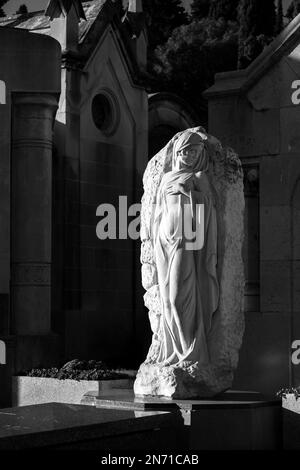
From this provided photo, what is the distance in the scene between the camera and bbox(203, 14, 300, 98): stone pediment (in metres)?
14.7

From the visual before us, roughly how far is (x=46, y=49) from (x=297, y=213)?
5.05m

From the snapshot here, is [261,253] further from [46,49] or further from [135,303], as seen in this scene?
[135,303]

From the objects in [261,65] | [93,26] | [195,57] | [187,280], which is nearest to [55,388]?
[187,280]

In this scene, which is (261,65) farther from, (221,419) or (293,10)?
(293,10)

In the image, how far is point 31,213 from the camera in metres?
16.4

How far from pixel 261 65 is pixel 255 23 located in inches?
806

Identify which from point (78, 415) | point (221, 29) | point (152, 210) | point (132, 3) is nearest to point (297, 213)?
point (152, 210)

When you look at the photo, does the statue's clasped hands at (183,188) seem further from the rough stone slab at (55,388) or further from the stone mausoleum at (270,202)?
the stone mausoleum at (270,202)

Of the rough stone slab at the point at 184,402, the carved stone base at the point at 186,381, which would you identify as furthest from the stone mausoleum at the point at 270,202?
the carved stone base at the point at 186,381

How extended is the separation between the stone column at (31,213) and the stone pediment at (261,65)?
9.39 feet

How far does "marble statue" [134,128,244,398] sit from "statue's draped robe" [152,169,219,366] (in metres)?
0.01

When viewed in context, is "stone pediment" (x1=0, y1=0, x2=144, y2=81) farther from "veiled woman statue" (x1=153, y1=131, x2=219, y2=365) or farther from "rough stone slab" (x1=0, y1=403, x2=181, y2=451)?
"rough stone slab" (x1=0, y1=403, x2=181, y2=451)

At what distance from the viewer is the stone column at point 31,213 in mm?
16219

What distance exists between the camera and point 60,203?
19547mm
